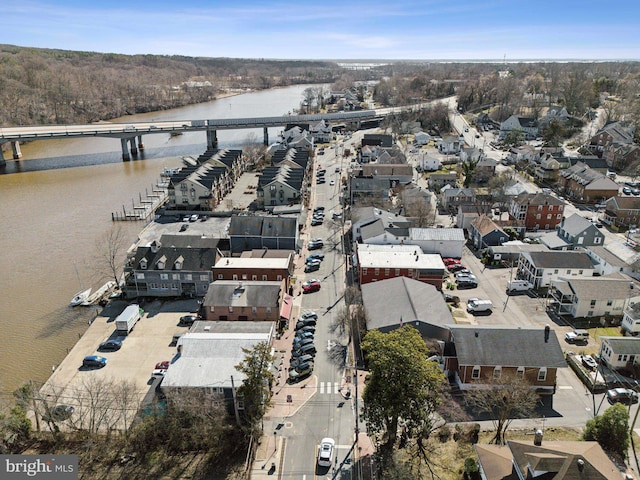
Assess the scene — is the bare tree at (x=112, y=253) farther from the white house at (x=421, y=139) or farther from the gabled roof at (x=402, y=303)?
the white house at (x=421, y=139)

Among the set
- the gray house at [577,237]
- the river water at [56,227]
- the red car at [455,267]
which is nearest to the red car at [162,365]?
the river water at [56,227]

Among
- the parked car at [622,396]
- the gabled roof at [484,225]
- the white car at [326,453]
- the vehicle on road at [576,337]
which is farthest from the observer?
the gabled roof at [484,225]

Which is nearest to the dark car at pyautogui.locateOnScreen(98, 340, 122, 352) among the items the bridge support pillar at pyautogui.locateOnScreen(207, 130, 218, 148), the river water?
the river water

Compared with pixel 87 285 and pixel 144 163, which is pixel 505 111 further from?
pixel 87 285

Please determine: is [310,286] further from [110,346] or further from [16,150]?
[16,150]

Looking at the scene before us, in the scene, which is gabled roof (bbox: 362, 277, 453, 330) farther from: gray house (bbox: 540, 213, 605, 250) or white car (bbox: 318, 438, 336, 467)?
gray house (bbox: 540, 213, 605, 250)

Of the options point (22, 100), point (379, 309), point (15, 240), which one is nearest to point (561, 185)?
point (379, 309)
